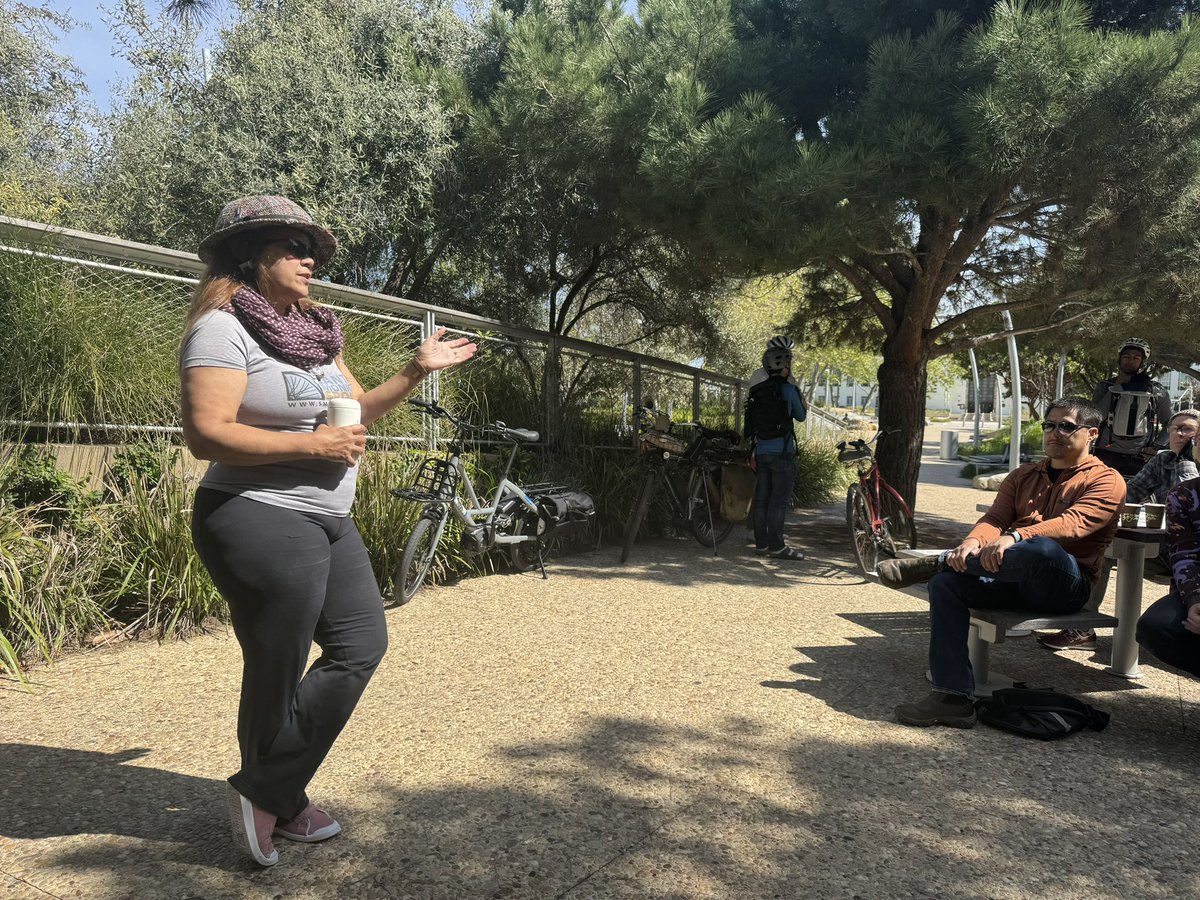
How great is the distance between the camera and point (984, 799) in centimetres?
303

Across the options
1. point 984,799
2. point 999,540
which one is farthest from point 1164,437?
point 984,799

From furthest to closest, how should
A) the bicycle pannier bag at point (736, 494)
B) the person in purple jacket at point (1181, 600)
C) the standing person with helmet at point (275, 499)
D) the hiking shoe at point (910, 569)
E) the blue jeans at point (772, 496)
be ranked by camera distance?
the bicycle pannier bag at point (736, 494) → the blue jeans at point (772, 496) → the hiking shoe at point (910, 569) → the person in purple jacket at point (1181, 600) → the standing person with helmet at point (275, 499)

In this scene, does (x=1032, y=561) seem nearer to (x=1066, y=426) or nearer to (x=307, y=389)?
(x=1066, y=426)

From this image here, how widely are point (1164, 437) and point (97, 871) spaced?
675 centimetres

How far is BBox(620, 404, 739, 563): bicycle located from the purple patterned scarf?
563 centimetres

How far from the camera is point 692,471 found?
8820mm

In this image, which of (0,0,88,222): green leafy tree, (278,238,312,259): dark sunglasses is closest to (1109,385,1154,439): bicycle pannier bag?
(278,238,312,259): dark sunglasses

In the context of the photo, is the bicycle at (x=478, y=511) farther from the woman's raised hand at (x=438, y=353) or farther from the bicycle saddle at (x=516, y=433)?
the woman's raised hand at (x=438, y=353)

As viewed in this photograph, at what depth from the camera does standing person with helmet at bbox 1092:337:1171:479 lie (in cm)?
625

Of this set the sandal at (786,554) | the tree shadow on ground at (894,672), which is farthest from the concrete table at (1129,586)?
the sandal at (786,554)

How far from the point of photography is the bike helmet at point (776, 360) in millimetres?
8422

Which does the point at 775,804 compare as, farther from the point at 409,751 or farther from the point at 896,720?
the point at 409,751

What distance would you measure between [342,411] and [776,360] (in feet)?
21.7

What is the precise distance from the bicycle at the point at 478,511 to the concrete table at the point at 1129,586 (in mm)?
3780
